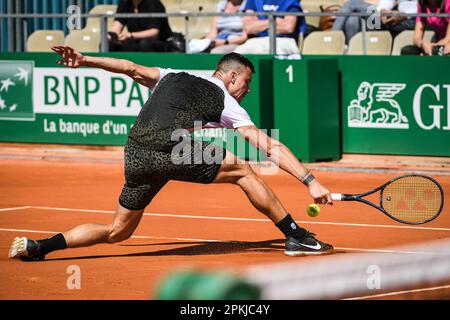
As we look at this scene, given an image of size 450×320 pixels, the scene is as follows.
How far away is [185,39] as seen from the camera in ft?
53.7

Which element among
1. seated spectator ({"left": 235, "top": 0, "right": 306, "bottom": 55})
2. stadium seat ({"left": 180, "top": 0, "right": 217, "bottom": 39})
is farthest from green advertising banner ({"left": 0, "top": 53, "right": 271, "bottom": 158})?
stadium seat ({"left": 180, "top": 0, "right": 217, "bottom": 39})

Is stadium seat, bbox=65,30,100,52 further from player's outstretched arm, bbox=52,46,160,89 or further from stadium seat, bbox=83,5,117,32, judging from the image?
player's outstretched arm, bbox=52,46,160,89

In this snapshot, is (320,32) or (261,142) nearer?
(261,142)

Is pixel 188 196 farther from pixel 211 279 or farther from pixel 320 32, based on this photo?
pixel 211 279

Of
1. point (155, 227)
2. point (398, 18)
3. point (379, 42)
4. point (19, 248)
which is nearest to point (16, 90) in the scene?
point (379, 42)

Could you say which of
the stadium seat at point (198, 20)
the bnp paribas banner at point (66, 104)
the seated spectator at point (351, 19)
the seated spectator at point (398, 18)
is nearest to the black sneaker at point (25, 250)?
the bnp paribas banner at point (66, 104)

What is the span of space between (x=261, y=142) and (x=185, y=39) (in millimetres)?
8409

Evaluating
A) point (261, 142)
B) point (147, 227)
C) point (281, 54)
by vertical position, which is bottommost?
point (147, 227)

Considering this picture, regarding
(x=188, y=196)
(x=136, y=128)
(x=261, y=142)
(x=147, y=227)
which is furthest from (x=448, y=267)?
(x=188, y=196)

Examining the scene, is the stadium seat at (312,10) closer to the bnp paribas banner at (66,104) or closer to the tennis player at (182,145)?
the bnp paribas banner at (66,104)

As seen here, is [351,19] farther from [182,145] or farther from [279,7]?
[182,145]

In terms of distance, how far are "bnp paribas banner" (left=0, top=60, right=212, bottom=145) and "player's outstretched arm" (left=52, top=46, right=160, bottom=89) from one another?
7397mm

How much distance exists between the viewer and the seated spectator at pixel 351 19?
1555cm

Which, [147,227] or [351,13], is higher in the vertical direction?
[351,13]
